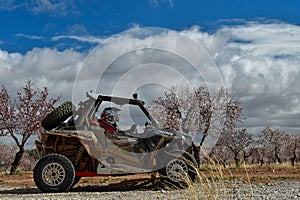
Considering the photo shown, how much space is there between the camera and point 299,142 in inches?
2758

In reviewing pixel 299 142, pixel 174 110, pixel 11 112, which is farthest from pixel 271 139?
pixel 11 112

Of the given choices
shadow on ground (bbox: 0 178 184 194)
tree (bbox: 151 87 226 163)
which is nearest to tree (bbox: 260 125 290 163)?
tree (bbox: 151 87 226 163)

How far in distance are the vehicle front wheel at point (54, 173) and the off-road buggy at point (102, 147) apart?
3cm

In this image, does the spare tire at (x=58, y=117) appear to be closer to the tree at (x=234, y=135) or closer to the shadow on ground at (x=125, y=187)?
the shadow on ground at (x=125, y=187)

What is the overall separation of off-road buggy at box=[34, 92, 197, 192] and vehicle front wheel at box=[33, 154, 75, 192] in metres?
0.03

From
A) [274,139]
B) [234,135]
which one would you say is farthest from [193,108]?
[274,139]

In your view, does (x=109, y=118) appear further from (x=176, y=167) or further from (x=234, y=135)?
(x=234, y=135)

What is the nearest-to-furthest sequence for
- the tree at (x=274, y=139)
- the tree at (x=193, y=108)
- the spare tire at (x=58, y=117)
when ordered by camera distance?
the spare tire at (x=58, y=117), the tree at (x=193, y=108), the tree at (x=274, y=139)

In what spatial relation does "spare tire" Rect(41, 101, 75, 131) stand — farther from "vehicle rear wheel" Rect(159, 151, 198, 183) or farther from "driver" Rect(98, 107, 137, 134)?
"vehicle rear wheel" Rect(159, 151, 198, 183)

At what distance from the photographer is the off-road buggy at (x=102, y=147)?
13234 millimetres

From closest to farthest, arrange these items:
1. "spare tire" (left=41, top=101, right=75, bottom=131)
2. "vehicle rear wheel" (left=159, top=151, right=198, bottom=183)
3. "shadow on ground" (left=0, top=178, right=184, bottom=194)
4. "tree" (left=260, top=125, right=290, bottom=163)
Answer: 1. "vehicle rear wheel" (left=159, top=151, right=198, bottom=183)
2. "spare tire" (left=41, top=101, right=75, bottom=131)
3. "shadow on ground" (left=0, top=178, right=184, bottom=194)
4. "tree" (left=260, top=125, right=290, bottom=163)

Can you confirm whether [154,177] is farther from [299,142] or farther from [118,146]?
[299,142]

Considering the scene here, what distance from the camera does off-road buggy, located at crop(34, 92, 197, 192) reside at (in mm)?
13234

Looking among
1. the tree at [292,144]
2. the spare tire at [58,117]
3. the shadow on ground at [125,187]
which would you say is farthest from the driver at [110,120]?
the tree at [292,144]
